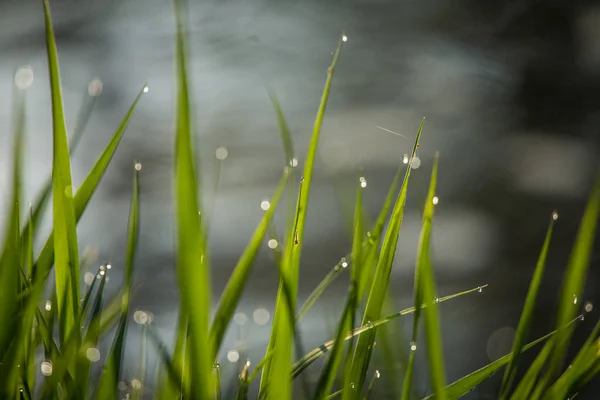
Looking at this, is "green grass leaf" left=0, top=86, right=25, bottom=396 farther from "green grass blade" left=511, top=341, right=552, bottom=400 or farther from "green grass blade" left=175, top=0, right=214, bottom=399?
"green grass blade" left=511, top=341, right=552, bottom=400

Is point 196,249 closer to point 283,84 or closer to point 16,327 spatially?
point 16,327

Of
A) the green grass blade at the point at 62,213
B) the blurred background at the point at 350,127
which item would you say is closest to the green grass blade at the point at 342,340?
the green grass blade at the point at 62,213

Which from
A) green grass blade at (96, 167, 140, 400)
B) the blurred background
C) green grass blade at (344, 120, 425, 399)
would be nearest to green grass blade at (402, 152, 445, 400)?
green grass blade at (344, 120, 425, 399)

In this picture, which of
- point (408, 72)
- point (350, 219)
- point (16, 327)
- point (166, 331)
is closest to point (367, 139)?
point (408, 72)

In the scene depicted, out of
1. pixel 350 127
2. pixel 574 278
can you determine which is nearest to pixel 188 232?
pixel 574 278

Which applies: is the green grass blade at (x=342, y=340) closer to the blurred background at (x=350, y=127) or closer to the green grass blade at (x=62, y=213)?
the green grass blade at (x=62, y=213)

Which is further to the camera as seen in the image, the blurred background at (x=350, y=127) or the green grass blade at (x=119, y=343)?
the blurred background at (x=350, y=127)
